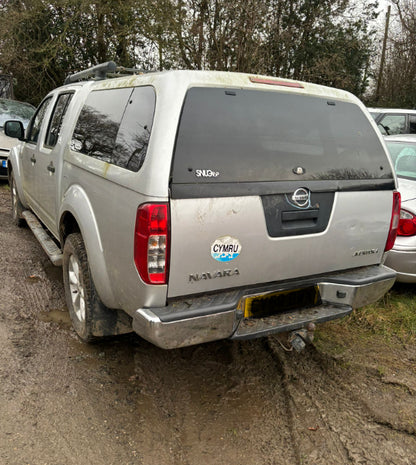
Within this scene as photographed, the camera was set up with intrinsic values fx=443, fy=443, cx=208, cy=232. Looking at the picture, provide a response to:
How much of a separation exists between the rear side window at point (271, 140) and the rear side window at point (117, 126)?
0.91 feet

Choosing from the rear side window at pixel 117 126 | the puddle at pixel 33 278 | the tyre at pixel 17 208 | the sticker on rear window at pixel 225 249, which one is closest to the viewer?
the sticker on rear window at pixel 225 249

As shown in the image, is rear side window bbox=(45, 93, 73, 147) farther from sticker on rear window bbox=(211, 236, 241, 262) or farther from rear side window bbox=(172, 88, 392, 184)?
sticker on rear window bbox=(211, 236, 241, 262)

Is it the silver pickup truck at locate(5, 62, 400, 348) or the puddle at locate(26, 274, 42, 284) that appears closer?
the silver pickup truck at locate(5, 62, 400, 348)

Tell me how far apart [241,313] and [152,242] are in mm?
696

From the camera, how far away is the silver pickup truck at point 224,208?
2.32 m

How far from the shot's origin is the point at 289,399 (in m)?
2.85

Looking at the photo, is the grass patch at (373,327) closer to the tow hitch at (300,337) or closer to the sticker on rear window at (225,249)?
the tow hitch at (300,337)

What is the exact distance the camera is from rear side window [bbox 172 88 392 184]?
7.87 feet

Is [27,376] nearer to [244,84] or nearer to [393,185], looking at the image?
[244,84]

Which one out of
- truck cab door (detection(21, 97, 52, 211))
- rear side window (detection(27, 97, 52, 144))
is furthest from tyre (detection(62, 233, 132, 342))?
rear side window (detection(27, 97, 52, 144))

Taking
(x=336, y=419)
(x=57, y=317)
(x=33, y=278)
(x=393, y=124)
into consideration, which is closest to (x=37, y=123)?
(x=33, y=278)

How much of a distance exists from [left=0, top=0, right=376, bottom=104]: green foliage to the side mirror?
8.16 m

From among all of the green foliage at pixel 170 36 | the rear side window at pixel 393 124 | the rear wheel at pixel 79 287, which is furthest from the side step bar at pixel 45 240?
the green foliage at pixel 170 36

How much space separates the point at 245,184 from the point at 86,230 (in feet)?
3.72
